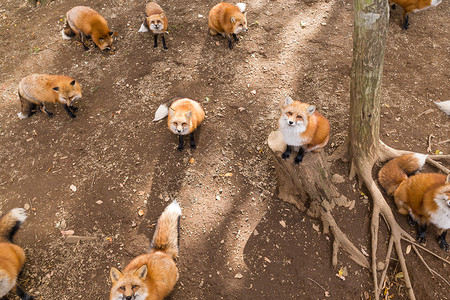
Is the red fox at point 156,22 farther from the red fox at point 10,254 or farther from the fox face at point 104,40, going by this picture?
the red fox at point 10,254

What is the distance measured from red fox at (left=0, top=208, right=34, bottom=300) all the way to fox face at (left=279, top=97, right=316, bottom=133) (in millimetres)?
4106

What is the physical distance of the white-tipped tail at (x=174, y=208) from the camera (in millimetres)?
4133

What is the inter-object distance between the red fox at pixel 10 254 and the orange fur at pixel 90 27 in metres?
4.46

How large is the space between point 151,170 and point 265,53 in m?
3.94

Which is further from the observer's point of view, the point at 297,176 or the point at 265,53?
the point at 265,53

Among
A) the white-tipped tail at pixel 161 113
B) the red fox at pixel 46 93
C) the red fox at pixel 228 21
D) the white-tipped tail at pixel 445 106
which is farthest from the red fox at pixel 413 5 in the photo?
the red fox at pixel 46 93

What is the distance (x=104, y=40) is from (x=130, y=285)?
19.6ft

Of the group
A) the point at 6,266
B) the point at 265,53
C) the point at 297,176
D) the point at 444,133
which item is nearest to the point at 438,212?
the point at 297,176

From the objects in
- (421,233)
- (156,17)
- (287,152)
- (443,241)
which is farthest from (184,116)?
(443,241)

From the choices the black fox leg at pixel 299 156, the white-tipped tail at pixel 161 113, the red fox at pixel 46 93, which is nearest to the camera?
the black fox leg at pixel 299 156

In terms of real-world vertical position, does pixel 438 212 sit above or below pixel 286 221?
above

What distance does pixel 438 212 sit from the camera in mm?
3641

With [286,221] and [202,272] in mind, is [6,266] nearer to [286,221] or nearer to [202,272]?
[202,272]

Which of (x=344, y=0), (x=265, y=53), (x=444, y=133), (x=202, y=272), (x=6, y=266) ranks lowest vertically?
(x=202, y=272)
